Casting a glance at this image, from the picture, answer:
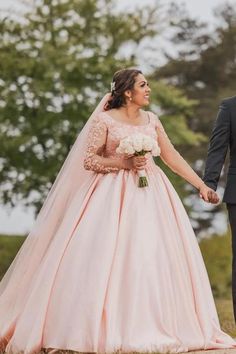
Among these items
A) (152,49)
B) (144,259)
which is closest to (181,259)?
(144,259)

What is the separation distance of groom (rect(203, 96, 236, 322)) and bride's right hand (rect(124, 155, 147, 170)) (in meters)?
0.56

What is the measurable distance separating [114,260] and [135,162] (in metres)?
0.90

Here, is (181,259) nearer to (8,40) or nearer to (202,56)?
(8,40)

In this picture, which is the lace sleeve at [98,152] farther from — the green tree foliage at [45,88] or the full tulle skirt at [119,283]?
the green tree foliage at [45,88]

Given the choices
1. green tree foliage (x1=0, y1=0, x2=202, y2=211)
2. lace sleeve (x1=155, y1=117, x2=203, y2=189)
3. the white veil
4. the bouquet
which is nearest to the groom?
lace sleeve (x1=155, y1=117, x2=203, y2=189)

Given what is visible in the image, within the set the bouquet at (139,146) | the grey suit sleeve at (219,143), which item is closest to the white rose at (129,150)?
the bouquet at (139,146)

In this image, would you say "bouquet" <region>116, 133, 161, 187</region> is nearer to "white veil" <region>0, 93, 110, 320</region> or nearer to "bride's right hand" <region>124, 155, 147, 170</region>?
"bride's right hand" <region>124, 155, 147, 170</region>

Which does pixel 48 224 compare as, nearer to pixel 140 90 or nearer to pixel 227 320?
pixel 140 90

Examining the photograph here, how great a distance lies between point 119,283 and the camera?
316 inches

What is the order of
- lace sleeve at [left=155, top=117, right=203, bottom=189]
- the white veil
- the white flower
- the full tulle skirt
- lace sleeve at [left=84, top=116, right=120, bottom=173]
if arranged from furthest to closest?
lace sleeve at [left=155, top=117, right=203, bottom=189] < the white veil < lace sleeve at [left=84, top=116, right=120, bottom=173] < the white flower < the full tulle skirt

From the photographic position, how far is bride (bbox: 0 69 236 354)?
7.91 meters

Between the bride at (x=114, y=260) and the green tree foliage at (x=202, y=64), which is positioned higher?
the green tree foliage at (x=202, y=64)

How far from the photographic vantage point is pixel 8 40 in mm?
28562

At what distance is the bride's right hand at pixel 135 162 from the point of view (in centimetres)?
842
